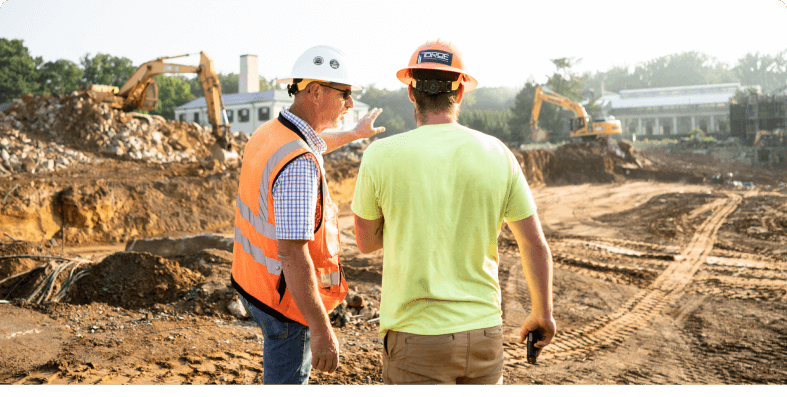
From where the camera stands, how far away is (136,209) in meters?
11.7

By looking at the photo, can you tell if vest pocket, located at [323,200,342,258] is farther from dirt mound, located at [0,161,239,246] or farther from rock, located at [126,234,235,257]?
dirt mound, located at [0,161,239,246]

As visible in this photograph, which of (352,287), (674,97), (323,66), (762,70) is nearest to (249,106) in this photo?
(352,287)

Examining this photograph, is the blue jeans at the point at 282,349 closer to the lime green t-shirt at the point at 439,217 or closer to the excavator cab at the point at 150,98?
the lime green t-shirt at the point at 439,217

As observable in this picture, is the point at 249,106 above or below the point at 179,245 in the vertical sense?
above

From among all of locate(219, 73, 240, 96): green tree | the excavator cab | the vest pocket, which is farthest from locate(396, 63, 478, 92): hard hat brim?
locate(219, 73, 240, 96): green tree

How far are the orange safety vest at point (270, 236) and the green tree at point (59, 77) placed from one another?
45626 millimetres

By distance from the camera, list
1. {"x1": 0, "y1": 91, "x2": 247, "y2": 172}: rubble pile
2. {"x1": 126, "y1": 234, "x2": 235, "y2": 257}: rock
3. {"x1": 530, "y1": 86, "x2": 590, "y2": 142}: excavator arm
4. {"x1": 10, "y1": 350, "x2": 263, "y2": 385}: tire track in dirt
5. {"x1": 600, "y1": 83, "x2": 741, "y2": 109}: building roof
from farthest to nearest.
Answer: {"x1": 600, "y1": 83, "x2": 741, "y2": 109}: building roof, {"x1": 530, "y1": 86, "x2": 590, "y2": 142}: excavator arm, {"x1": 0, "y1": 91, "x2": 247, "y2": 172}: rubble pile, {"x1": 126, "y1": 234, "x2": 235, "y2": 257}: rock, {"x1": 10, "y1": 350, "x2": 263, "y2": 385}: tire track in dirt

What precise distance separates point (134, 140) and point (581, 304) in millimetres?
17856

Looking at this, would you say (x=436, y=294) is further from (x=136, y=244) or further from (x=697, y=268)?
(x=697, y=268)

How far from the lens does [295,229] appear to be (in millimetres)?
1940

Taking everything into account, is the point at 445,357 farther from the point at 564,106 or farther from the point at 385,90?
the point at 385,90

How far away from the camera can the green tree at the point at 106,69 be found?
139 feet

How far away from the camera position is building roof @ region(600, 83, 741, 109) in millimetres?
48031

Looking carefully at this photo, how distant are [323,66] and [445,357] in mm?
1399
